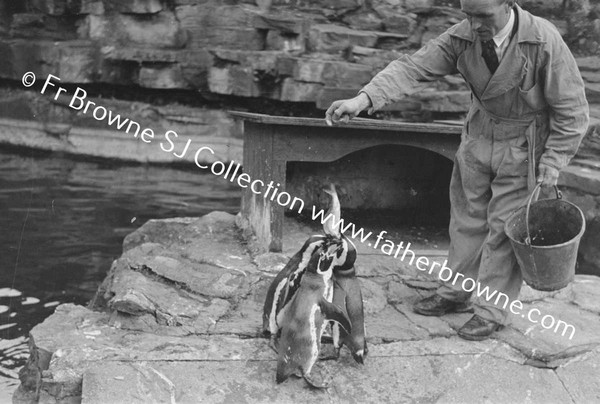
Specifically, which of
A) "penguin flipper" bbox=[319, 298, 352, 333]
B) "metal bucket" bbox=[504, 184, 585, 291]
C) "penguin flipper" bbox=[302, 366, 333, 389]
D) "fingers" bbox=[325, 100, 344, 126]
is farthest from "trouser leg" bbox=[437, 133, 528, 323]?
"penguin flipper" bbox=[302, 366, 333, 389]

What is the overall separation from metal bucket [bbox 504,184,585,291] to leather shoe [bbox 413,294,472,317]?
0.75 metres

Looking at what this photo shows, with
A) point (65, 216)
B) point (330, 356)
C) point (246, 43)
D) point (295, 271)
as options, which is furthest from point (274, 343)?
point (246, 43)

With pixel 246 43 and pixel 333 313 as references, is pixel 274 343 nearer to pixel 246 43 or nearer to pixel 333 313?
pixel 333 313

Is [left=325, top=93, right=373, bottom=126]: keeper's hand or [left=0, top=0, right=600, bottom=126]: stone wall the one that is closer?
[left=325, top=93, right=373, bottom=126]: keeper's hand

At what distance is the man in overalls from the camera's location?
4.23 meters

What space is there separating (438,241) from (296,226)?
124cm

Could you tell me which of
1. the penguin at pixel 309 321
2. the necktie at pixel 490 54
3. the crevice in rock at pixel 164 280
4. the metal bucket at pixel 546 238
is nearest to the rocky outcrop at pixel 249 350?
the crevice in rock at pixel 164 280

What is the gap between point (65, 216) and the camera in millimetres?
9547

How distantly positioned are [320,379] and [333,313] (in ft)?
1.19

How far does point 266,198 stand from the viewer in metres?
6.02

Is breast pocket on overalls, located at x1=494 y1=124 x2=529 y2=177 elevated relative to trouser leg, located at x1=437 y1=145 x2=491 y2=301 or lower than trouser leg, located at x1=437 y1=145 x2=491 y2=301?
elevated

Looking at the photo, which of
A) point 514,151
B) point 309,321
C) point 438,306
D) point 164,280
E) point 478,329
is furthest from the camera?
point 164,280

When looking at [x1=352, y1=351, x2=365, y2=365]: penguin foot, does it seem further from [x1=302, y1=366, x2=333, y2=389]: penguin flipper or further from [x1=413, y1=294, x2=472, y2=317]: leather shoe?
[x1=413, y1=294, x2=472, y2=317]: leather shoe

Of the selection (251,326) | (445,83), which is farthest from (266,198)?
(445,83)
